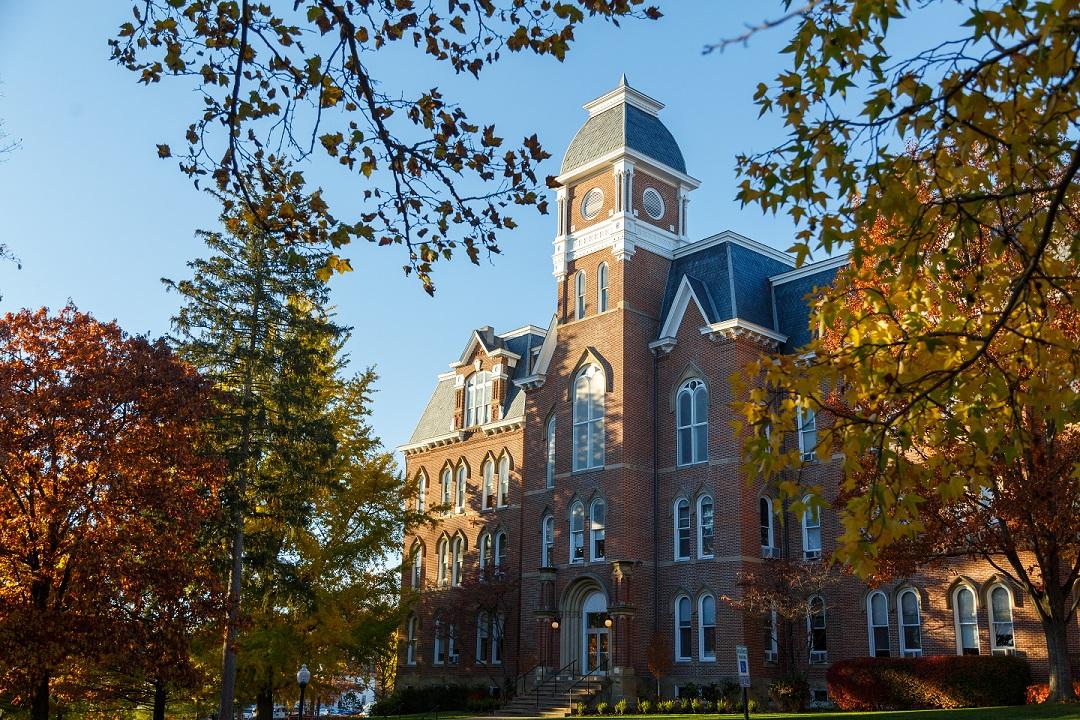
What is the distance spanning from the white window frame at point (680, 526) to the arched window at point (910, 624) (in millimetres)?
6910

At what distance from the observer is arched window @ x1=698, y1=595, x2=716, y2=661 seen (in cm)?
3351

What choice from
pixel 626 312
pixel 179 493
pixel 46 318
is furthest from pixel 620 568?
pixel 46 318

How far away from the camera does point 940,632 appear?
3006 cm

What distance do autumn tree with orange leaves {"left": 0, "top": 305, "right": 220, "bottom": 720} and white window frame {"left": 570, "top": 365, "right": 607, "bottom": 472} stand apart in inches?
647

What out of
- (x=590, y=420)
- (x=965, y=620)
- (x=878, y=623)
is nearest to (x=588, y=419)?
(x=590, y=420)

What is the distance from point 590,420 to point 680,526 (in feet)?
16.4

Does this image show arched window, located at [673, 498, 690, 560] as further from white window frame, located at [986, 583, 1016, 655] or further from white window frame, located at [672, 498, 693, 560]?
white window frame, located at [986, 583, 1016, 655]

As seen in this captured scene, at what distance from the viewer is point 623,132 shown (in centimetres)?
3881

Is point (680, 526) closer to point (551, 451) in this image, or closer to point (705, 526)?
point (705, 526)

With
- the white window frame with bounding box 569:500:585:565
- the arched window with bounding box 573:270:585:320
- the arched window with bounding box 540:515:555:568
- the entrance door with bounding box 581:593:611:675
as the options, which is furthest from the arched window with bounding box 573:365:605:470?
the entrance door with bounding box 581:593:611:675

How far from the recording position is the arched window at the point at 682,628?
1350 inches

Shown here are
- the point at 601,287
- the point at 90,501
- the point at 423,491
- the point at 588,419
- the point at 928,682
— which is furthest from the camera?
the point at 423,491

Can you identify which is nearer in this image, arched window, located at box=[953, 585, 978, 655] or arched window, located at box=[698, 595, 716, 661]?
arched window, located at box=[953, 585, 978, 655]

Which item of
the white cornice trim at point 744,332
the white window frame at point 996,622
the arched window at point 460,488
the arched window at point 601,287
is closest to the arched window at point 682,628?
the white cornice trim at point 744,332
